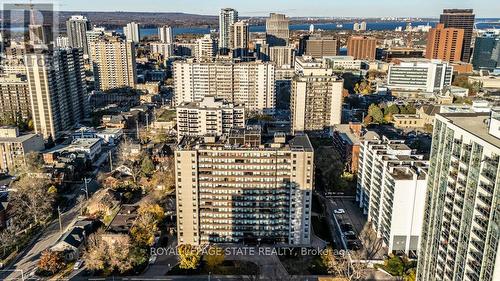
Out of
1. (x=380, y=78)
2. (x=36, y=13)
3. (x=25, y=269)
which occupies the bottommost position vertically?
(x=25, y=269)

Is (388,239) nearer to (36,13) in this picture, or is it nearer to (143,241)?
(143,241)

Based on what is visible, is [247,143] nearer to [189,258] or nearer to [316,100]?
[189,258]

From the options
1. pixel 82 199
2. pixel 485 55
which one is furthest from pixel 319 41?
pixel 82 199

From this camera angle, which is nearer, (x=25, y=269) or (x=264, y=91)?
(x=25, y=269)

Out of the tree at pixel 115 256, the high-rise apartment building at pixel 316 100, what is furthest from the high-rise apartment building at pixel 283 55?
the tree at pixel 115 256

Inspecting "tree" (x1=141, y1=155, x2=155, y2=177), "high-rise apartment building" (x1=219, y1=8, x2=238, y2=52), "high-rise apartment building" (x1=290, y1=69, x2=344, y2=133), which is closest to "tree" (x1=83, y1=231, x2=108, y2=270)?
"tree" (x1=141, y1=155, x2=155, y2=177)

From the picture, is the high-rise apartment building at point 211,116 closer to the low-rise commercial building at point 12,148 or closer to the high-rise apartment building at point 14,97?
the low-rise commercial building at point 12,148
